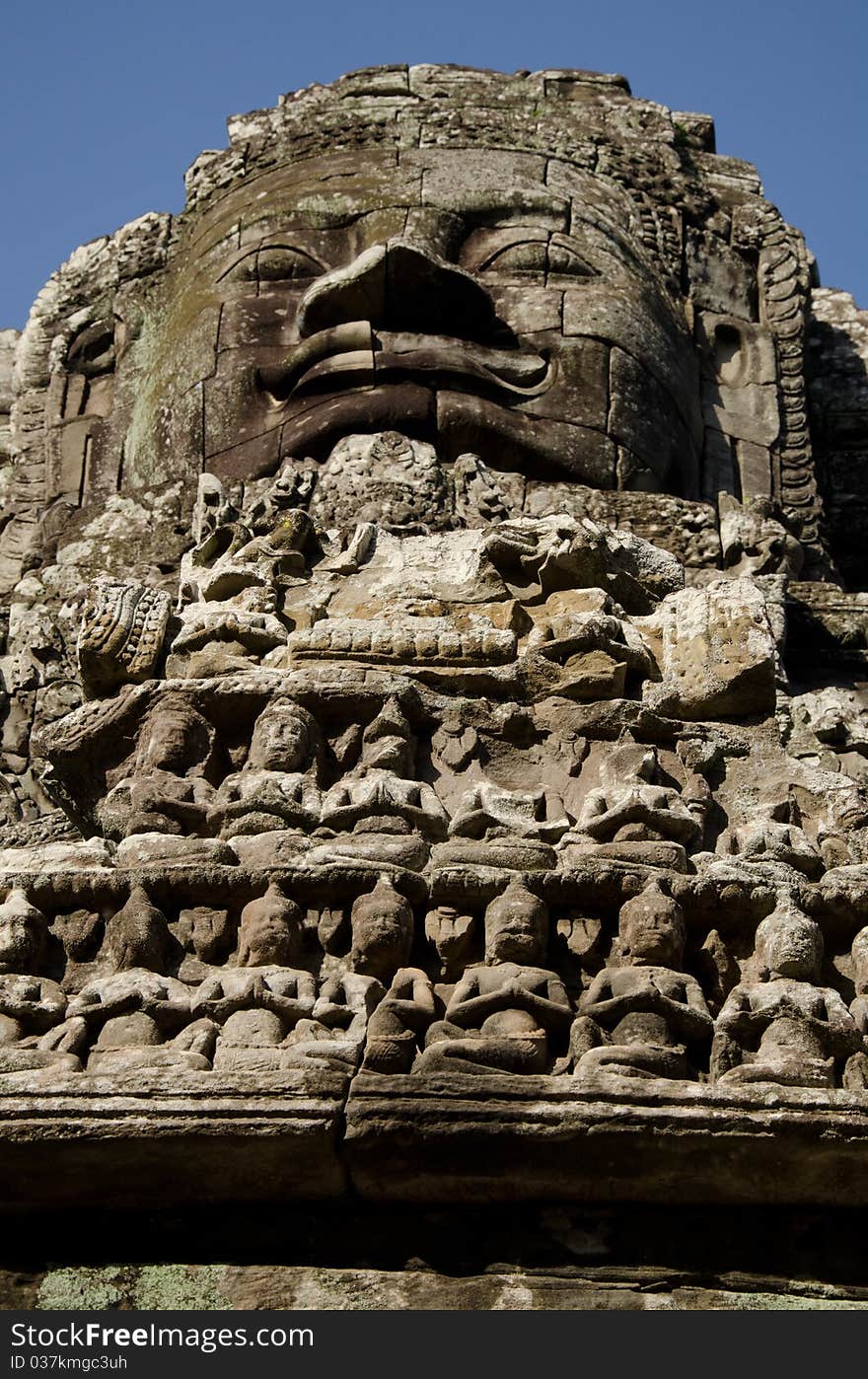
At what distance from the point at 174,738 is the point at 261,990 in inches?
61.0

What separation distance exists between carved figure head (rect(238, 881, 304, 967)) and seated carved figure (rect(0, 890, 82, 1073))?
611 mm

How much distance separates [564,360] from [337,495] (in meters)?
1.76

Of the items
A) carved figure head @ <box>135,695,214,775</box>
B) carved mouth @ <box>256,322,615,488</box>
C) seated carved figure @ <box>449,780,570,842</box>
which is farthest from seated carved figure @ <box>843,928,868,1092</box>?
carved mouth @ <box>256,322,615,488</box>

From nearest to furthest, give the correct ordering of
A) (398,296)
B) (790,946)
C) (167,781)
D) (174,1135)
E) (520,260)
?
(174,1135), (790,946), (167,781), (398,296), (520,260)

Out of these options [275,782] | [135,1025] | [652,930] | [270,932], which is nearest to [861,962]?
[652,930]

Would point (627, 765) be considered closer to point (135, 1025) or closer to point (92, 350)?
point (135, 1025)

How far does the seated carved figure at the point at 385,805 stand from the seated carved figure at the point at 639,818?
0.51m

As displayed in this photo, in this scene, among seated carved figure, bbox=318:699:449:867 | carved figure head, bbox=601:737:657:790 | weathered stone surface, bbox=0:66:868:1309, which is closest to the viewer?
weathered stone surface, bbox=0:66:868:1309

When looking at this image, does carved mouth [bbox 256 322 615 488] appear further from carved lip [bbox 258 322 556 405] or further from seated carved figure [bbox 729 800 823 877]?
seated carved figure [bbox 729 800 823 877]

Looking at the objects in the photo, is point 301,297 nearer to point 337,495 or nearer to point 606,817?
point 337,495

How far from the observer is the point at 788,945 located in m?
6.54

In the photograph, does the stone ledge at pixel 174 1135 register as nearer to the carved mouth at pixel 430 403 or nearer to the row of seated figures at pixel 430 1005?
the row of seated figures at pixel 430 1005

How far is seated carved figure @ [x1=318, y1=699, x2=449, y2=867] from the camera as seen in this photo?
682 cm

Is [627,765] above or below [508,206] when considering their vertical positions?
below
